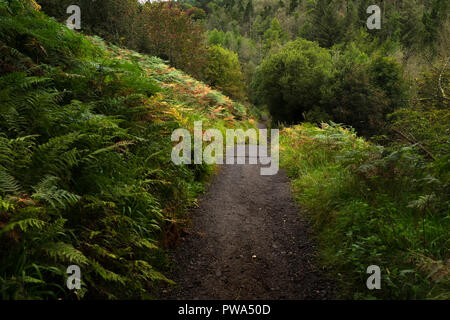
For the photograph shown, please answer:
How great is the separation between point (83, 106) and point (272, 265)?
3.34 metres

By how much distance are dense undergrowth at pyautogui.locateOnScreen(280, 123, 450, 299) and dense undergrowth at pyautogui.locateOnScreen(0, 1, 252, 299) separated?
6.76 ft

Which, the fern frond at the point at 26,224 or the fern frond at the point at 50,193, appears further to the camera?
the fern frond at the point at 50,193

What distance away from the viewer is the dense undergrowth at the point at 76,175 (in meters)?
2.02

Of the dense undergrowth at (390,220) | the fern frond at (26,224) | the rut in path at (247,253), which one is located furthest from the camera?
the rut in path at (247,253)

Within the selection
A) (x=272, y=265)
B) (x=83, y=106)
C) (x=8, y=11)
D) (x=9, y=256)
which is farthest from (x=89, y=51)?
(x=272, y=265)

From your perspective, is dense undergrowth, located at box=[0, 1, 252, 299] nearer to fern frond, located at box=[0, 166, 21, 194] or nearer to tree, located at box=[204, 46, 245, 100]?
fern frond, located at box=[0, 166, 21, 194]

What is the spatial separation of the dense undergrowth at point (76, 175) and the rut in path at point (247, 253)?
13.3 inches

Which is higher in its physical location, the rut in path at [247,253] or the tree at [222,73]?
the tree at [222,73]

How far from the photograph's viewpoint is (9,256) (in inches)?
73.5

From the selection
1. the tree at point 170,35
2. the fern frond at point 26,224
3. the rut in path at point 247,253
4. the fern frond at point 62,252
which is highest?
the tree at point 170,35

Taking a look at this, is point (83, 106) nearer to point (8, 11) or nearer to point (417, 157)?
point (8, 11)

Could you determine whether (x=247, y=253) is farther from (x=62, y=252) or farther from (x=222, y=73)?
(x=222, y=73)

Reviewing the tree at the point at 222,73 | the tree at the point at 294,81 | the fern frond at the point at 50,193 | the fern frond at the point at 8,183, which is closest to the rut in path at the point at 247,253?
the fern frond at the point at 50,193

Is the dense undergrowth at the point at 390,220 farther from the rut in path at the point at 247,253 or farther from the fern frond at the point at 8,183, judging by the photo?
the fern frond at the point at 8,183
